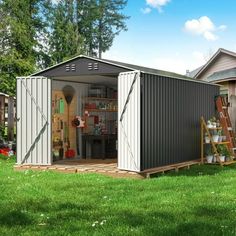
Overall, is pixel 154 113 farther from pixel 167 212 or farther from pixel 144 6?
pixel 144 6

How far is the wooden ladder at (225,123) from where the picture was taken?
13961 mm

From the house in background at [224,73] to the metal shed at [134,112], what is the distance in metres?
3.82

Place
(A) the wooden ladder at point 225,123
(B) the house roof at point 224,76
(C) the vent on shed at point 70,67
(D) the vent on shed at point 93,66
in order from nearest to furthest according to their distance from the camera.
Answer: (D) the vent on shed at point 93,66 → (C) the vent on shed at point 70,67 → (A) the wooden ladder at point 225,123 → (B) the house roof at point 224,76

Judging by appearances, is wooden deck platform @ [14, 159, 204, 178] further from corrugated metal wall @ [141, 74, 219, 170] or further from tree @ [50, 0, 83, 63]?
tree @ [50, 0, 83, 63]

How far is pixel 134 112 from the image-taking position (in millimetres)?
10562

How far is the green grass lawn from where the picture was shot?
6180 mm

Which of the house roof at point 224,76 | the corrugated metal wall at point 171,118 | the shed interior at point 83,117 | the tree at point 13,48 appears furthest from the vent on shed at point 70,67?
the tree at point 13,48

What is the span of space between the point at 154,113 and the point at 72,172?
2.27m

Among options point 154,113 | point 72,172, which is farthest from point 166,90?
point 72,172

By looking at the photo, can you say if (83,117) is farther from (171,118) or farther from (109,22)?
(109,22)

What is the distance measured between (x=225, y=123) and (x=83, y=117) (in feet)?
13.2

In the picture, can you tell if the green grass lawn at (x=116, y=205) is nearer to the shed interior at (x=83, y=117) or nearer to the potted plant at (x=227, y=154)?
the potted plant at (x=227, y=154)

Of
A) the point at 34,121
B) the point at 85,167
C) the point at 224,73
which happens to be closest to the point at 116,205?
the point at 85,167

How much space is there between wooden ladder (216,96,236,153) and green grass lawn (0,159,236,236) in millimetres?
3207
